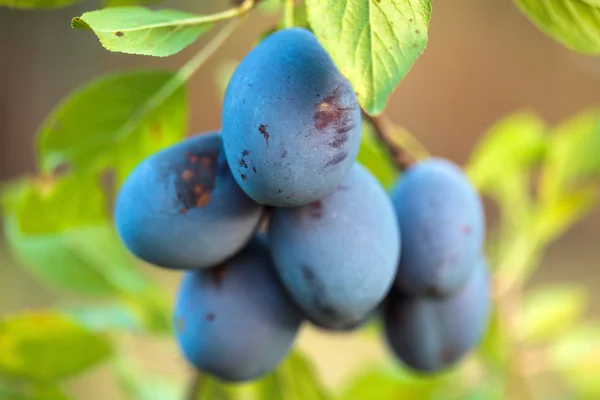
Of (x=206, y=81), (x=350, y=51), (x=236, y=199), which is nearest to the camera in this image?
(x=350, y=51)

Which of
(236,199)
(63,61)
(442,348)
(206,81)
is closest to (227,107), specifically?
(236,199)

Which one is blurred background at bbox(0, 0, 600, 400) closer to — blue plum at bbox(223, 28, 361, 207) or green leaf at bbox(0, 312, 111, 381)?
green leaf at bbox(0, 312, 111, 381)

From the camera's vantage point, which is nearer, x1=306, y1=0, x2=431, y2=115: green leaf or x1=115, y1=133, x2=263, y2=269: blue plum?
x1=306, y1=0, x2=431, y2=115: green leaf

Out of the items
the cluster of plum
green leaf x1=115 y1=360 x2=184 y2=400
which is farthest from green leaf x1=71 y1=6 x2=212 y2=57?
green leaf x1=115 y1=360 x2=184 y2=400

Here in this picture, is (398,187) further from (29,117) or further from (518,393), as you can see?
(29,117)

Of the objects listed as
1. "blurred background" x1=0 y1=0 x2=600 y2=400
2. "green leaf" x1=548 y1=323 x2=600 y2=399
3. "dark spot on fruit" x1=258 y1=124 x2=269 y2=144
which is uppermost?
"dark spot on fruit" x1=258 y1=124 x2=269 y2=144

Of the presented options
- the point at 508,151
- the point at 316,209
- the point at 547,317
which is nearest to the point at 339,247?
the point at 316,209
